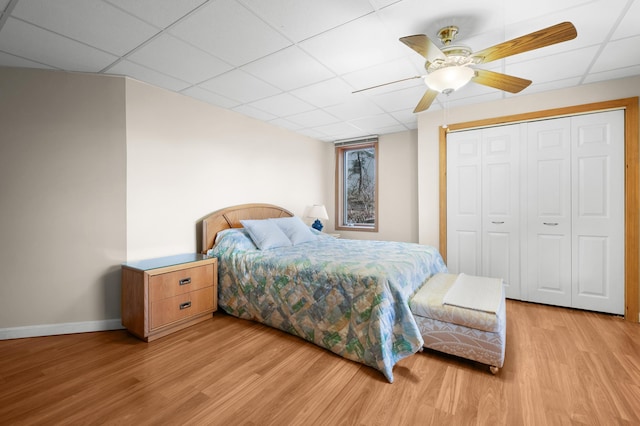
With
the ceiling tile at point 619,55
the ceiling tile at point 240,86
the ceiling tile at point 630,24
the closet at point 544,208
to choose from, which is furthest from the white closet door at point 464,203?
the ceiling tile at point 240,86

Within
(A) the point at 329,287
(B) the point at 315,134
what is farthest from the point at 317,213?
(A) the point at 329,287

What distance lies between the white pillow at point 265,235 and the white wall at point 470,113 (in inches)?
79.1

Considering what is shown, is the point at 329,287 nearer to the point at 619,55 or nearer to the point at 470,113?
the point at 470,113

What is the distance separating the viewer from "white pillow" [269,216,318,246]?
144 inches

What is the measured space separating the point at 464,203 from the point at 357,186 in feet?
6.99

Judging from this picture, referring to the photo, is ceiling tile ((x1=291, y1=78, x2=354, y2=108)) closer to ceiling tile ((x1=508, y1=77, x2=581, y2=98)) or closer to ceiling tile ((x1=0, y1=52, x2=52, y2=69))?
ceiling tile ((x1=508, y1=77, x2=581, y2=98))

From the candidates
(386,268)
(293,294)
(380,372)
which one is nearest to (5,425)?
(293,294)

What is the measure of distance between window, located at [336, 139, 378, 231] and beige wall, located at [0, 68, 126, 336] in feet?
11.8

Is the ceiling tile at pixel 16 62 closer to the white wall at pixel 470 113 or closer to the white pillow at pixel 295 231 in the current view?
the white pillow at pixel 295 231

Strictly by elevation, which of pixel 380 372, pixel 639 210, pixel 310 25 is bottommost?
pixel 380 372

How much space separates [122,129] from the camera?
2.79 metres

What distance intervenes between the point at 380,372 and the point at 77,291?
2829 mm

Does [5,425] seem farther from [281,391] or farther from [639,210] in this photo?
[639,210]

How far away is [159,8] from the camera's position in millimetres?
1827
